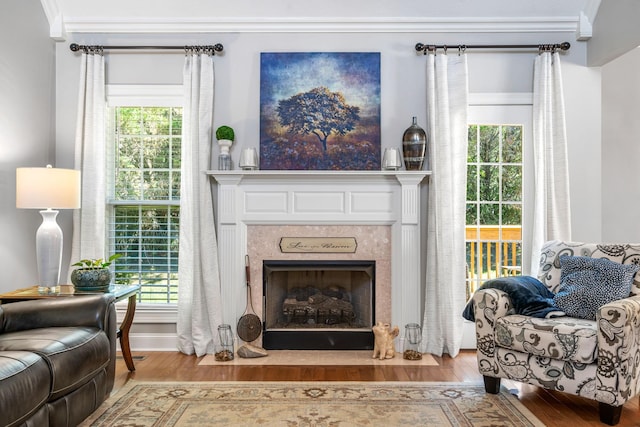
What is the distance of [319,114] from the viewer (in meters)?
4.17

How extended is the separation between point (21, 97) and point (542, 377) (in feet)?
13.2

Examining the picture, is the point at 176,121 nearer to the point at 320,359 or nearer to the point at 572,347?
the point at 320,359

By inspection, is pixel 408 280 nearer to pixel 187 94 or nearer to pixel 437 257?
pixel 437 257

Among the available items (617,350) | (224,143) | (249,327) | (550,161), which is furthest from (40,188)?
(550,161)

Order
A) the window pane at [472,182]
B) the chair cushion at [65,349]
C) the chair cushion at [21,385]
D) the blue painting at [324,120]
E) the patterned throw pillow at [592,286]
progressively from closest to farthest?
the chair cushion at [21,385]
the chair cushion at [65,349]
the patterned throw pillow at [592,286]
the blue painting at [324,120]
the window pane at [472,182]

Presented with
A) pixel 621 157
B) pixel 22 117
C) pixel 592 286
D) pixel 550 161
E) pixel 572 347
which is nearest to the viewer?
A: pixel 572 347

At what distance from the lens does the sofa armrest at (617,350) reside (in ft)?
8.38

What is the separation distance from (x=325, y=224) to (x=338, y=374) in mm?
1186

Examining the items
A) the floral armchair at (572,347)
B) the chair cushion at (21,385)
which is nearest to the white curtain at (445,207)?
the floral armchair at (572,347)

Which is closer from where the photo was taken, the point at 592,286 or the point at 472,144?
the point at 592,286

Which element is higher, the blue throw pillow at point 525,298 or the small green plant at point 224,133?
the small green plant at point 224,133

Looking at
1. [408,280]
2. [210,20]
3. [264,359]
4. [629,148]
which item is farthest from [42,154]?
[629,148]

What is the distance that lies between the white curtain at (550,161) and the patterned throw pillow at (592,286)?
89 centimetres

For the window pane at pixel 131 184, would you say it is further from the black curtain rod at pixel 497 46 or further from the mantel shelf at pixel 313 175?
the black curtain rod at pixel 497 46
